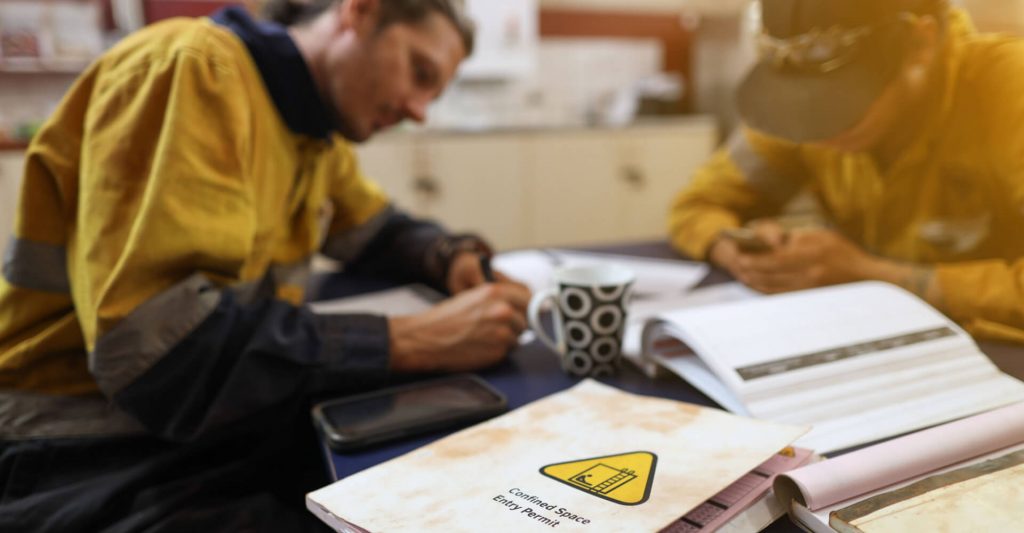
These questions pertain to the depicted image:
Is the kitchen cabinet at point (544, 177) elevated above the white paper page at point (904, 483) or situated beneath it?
situated beneath

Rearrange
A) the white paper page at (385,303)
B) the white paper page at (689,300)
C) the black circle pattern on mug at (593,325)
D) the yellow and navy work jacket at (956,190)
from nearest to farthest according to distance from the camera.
Answer: the black circle pattern on mug at (593,325) → the yellow and navy work jacket at (956,190) → the white paper page at (689,300) → the white paper page at (385,303)

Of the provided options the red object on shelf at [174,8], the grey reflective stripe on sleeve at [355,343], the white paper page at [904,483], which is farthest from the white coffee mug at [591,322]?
the red object on shelf at [174,8]

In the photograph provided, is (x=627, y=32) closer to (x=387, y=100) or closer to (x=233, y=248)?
(x=387, y=100)

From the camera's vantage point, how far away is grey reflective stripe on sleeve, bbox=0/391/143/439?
0.78 m

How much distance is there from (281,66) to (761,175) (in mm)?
1000

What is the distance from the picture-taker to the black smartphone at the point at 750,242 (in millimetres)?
1144

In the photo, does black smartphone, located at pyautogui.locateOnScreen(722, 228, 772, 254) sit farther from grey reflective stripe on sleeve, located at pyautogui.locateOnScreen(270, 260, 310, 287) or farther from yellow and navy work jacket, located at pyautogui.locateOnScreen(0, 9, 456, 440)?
grey reflective stripe on sleeve, located at pyautogui.locateOnScreen(270, 260, 310, 287)

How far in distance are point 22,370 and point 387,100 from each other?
64 centimetres

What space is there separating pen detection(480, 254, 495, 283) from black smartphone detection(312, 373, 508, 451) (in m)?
0.37

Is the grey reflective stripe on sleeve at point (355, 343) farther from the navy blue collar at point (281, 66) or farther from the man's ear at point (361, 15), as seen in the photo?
the man's ear at point (361, 15)

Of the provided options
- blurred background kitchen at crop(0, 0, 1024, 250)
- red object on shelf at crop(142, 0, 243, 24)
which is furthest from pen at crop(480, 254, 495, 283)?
red object on shelf at crop(142, 0, 243, 24)

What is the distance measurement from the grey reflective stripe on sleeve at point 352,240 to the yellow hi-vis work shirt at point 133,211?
0.40 metres

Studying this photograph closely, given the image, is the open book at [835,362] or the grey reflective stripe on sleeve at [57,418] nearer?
the open book at [835,362]

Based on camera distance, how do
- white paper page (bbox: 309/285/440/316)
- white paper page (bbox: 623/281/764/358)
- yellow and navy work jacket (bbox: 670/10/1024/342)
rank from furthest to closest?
white paper page (bbox: 309/285/440/316) → white paper page (bbox: 623/281/764/358) → yellow and navy work jacket (bbox: 670/10/1024/342)
